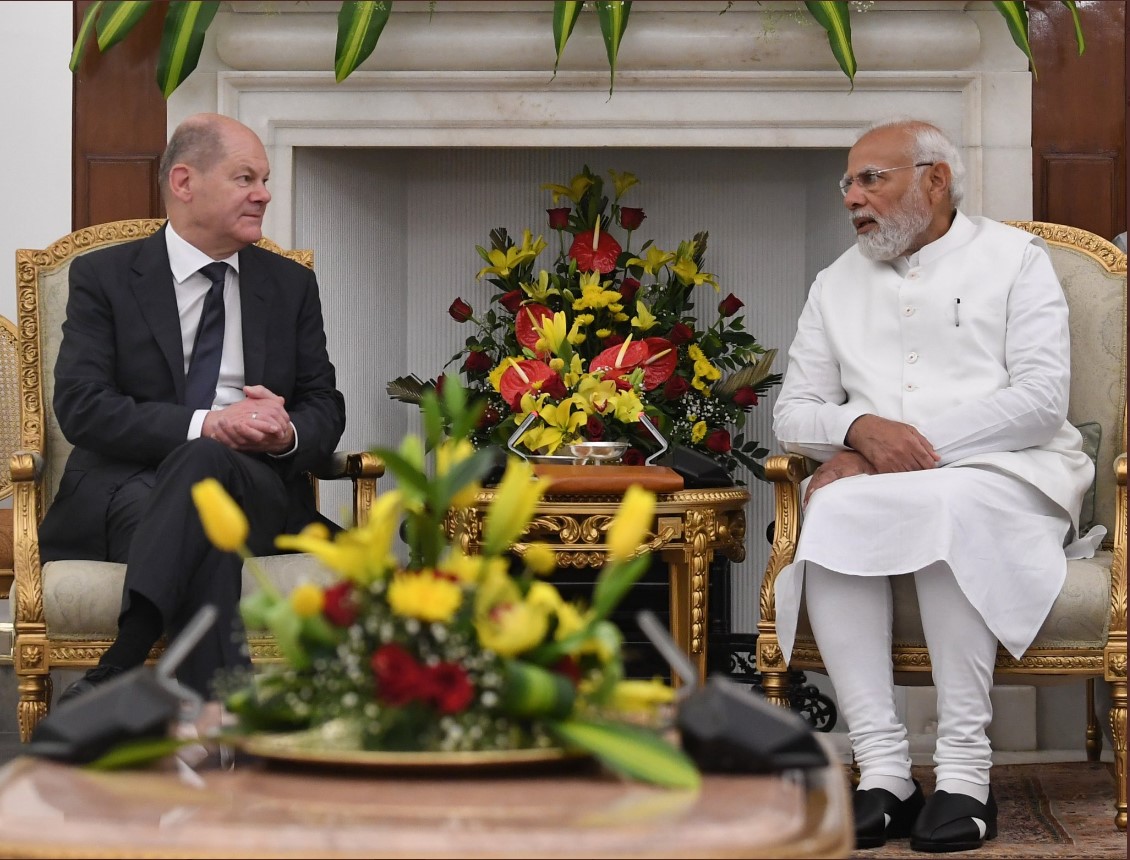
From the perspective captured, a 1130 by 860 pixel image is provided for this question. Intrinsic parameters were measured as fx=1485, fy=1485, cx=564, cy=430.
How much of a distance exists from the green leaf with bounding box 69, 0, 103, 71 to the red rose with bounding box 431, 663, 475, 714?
2988mm

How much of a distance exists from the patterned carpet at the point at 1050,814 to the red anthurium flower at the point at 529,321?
58.5 inches

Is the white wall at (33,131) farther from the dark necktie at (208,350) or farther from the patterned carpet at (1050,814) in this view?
the patterned carpet at (1050,814)

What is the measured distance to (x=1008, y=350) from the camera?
326cm

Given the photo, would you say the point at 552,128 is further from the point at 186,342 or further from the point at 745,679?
the point at 745,679

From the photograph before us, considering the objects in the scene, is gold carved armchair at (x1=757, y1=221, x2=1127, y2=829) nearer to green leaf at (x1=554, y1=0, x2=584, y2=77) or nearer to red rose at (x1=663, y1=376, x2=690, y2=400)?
red rose at (x1=663, y1=376, x2=690, y2=400)

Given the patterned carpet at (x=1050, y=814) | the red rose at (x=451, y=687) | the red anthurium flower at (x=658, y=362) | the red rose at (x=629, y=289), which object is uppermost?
the red rose at (x=629, y=289)

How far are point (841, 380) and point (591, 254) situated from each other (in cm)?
102

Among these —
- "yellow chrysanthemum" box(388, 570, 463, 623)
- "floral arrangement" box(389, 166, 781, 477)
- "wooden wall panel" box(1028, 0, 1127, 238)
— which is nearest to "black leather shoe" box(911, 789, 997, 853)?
"floral arrangement" box(389, 166, 781, 477)

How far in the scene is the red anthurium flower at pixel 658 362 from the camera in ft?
13.0

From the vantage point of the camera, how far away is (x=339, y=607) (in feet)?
5.05

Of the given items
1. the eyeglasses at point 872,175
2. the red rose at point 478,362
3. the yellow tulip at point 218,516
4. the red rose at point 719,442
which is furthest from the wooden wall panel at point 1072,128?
the yellow tulip at point 218,516

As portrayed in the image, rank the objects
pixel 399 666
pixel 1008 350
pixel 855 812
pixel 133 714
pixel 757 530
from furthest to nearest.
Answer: pixel 757 530 < pixel 1008 350 < pixel 855 812 < pixel 133 714 < pixel 399 666

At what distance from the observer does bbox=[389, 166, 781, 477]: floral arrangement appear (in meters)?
3.68

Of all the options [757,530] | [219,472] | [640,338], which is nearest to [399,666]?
[219,472]
